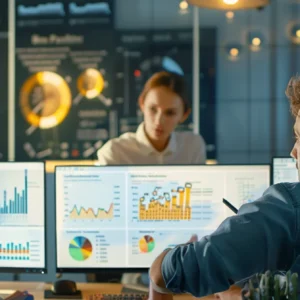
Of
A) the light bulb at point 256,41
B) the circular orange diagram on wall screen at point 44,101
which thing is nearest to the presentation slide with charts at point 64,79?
the circular orange diagram on wall screen at point 44,101

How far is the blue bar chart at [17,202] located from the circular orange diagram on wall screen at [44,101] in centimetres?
302

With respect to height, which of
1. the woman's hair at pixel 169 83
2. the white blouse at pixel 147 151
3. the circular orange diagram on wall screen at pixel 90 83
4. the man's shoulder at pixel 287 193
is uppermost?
the circular orange diagram on wall screen at pixel 90 83

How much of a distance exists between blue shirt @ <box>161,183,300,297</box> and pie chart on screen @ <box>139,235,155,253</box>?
1.40 metres

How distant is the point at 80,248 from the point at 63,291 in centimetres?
19

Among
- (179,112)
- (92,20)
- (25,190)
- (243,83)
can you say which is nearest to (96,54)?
(92,20)

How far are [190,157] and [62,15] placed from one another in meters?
2.44

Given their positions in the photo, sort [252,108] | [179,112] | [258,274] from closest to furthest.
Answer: [258,274] < [179,112] < [252,108]

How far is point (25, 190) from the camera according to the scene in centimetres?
282

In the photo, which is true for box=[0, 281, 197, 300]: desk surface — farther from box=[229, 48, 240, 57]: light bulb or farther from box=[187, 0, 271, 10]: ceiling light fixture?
box=[229, 48, 240, 57]: light bulb

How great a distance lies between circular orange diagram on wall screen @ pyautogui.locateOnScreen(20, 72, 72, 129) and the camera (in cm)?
582

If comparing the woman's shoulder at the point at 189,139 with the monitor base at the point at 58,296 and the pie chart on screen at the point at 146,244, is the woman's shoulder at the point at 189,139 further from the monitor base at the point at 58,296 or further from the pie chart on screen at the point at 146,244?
the monitor base at the point at 58,296

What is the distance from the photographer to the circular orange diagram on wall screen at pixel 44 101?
5.82 meters

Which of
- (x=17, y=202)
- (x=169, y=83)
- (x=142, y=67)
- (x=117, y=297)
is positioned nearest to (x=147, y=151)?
(x=169, y=83)

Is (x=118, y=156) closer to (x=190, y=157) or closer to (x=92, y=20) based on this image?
(x=190, y=157)
